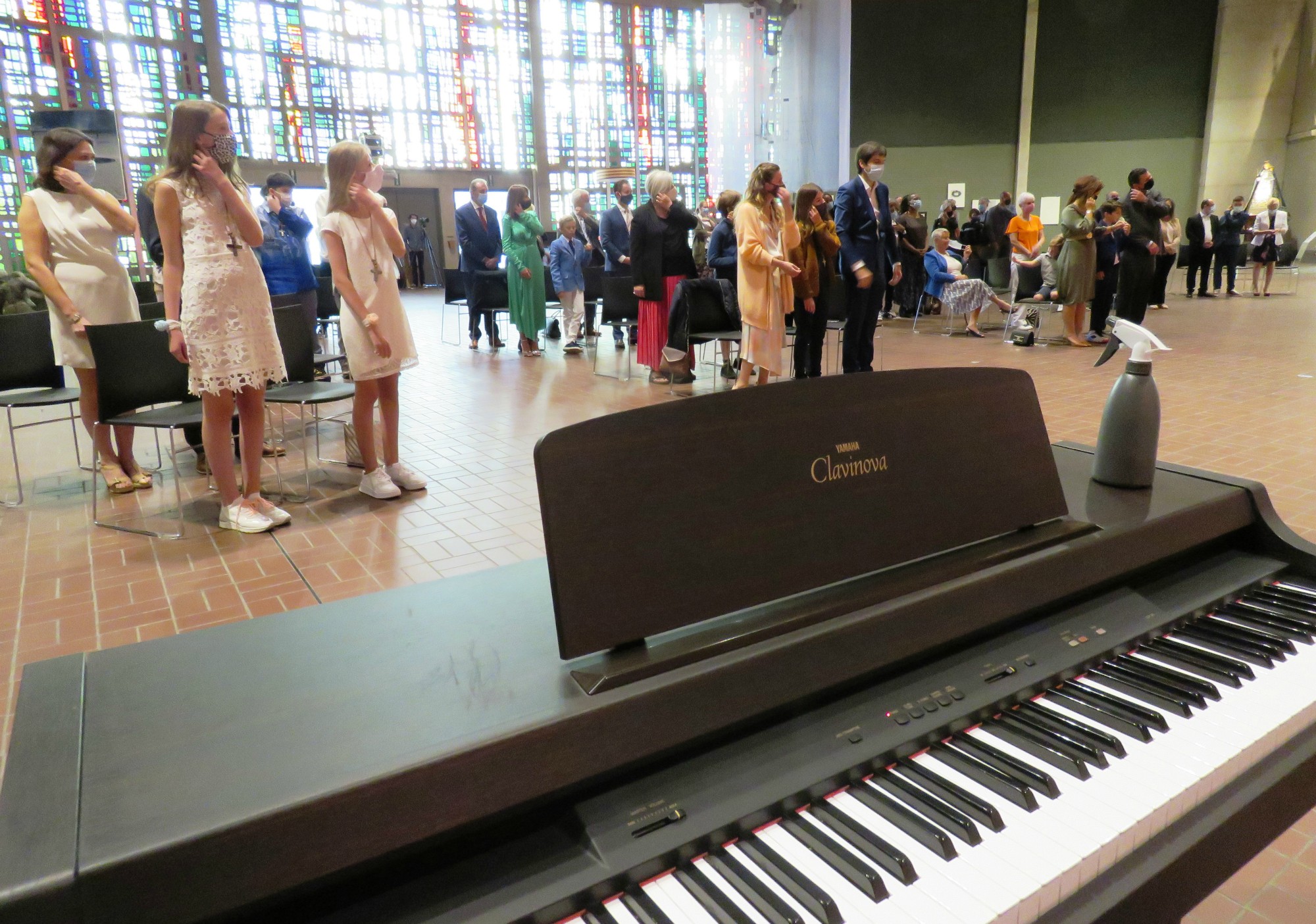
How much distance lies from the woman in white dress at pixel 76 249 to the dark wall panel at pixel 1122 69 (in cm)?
1897

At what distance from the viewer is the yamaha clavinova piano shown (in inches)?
31.4

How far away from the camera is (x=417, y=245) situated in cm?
1908

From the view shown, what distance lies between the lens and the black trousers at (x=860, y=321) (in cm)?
650

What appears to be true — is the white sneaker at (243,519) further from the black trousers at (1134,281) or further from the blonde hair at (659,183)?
the black trousers at (1134,281)

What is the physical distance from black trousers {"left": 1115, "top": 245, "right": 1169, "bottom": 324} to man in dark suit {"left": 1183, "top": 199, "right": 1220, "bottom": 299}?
5.92 metres

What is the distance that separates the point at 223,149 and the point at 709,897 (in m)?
3.50

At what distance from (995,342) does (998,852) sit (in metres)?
9.32

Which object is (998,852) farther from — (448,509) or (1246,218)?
(1246,218)

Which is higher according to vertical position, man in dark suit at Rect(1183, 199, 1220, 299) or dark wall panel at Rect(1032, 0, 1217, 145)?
dark wall panel at Rect(1032, 0, 1217, 145)

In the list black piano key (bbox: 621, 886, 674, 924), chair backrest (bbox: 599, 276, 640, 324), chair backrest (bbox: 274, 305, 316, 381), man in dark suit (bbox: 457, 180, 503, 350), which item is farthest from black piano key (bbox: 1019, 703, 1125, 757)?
man in dark suit (bbox: 457, 180, 503, 350)

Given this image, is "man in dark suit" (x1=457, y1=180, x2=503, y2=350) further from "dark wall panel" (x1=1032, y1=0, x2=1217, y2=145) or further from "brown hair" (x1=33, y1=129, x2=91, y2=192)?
"dark wall panel" (x1=1032, y1=0, x2=1217, y2=145)

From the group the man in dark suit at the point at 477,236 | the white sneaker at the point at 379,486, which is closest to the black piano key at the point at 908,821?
the white sneaker at the point at 379,486

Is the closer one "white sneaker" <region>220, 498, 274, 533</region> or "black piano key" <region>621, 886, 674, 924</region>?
"black piano key" <region>621, 886, 674, 924</region>

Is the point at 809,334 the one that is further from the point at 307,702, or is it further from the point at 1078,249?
the point at 307,702
